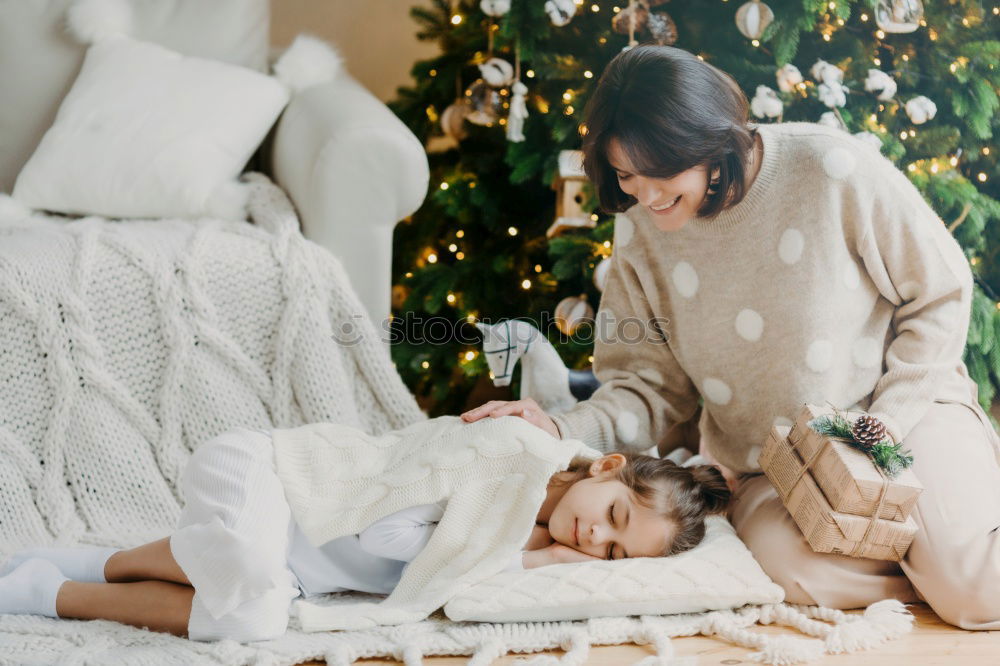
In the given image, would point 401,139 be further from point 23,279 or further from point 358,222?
point 23,279

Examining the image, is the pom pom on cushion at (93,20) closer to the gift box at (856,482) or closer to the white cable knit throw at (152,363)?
the white cable knit throw at (152,363)

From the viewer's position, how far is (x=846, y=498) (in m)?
1.08

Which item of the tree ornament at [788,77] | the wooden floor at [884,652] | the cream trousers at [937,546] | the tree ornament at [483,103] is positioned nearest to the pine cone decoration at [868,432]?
the cream trousers at [937,546]

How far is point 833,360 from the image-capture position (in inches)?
50.0

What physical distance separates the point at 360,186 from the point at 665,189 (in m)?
0.62

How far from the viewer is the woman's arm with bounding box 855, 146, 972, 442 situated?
1204mm

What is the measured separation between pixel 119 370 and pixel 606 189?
824 millimetres

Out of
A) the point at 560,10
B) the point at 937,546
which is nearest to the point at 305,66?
the point at 560,10

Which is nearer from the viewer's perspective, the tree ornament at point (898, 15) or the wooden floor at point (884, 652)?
the wooden floor at point (884, 652)

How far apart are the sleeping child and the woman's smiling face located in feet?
1.14

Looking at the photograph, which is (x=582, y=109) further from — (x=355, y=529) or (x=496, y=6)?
(x=355, y=529)

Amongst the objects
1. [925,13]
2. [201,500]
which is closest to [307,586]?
[201,500]

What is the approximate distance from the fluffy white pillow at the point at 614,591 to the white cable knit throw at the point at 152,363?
32mm

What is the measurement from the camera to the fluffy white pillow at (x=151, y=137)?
1642mm
